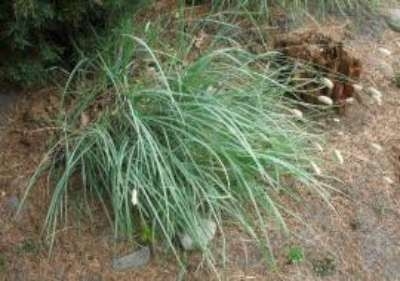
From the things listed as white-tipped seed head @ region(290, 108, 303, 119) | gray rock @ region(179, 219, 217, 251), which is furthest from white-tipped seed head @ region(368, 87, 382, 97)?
gray rock @ region(179, 219, 217, 251)

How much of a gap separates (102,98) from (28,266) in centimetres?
86

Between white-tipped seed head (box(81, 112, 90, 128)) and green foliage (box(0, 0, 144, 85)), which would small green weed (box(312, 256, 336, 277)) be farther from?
green foliage (box(0, 0, 144, 85))

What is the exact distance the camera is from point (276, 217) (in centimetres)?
338

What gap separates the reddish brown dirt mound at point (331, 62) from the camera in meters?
4.06

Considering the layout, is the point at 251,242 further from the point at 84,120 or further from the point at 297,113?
the point at 84,120

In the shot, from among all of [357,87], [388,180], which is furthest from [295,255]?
[357,87]

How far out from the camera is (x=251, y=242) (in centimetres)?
331

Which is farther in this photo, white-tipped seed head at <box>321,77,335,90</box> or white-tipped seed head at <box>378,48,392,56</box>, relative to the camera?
white-tipped seed head at <box>378,48,392,56</box>

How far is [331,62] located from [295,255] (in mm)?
1238

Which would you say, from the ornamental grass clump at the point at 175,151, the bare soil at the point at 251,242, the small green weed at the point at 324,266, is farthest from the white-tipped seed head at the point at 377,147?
the small green weed at the point at 324,266

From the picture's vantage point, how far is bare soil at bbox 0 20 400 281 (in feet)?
10.3

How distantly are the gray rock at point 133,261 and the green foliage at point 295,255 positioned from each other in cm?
61

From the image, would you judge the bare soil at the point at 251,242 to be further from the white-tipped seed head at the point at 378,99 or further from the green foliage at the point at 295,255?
the white-tipped seed head at the point at 378,99

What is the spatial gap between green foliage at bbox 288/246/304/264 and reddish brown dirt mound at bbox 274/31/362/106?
1013 millimetres
